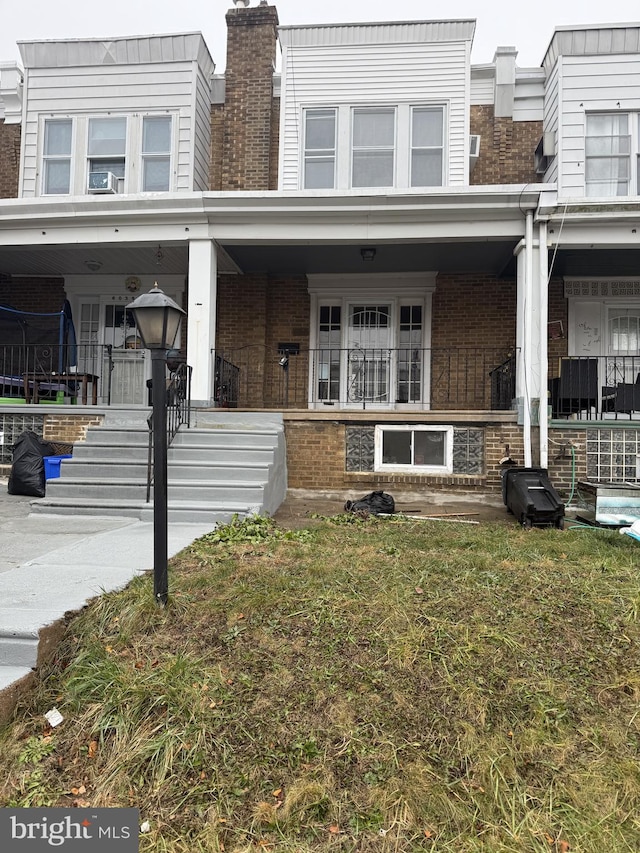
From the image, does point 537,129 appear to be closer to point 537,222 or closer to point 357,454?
point 537,222

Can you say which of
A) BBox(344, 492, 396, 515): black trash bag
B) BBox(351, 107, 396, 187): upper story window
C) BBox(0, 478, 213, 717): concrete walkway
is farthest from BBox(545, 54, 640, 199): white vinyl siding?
BBox(0, 478, 213, 717): concrete walkway

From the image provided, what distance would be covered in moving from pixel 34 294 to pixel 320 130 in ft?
21.0

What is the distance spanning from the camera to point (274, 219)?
842 centimetres

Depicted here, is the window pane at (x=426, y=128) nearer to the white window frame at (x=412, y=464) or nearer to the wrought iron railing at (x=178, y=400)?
the white window frame at (x=412, y=464)

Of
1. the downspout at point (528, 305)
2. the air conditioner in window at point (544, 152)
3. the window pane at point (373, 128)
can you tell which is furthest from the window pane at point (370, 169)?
the downspout at point (528, 305)

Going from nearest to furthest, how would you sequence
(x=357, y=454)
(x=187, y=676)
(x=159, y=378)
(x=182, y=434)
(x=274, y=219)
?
(x=187, y=676) < (x=159, y=378) < (x=182, y=434) < (x=357, y=454) < (x=274, y=219)

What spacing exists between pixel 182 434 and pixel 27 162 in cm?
661

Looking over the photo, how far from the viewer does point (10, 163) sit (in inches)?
448

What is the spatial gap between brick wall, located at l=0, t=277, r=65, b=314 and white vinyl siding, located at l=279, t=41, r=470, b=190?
16.6 ft

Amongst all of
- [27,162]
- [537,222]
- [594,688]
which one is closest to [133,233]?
[27,162]

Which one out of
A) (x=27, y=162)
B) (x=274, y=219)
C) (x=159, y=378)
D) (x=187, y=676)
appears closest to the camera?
(x=187, y=676)

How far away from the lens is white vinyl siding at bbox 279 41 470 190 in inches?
379

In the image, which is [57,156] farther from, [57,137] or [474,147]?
[474,147]

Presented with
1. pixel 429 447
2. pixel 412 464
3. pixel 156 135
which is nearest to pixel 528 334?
pixel 429 447
